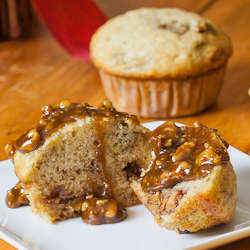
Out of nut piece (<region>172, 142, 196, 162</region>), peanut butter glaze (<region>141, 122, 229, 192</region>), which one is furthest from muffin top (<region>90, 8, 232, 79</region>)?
nut piece (<region>172, 142, 196, 162</region>)

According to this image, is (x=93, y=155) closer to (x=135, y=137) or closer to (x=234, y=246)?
(x=135, y=137)

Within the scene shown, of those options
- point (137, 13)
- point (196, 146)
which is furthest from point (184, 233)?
point (137, 13)

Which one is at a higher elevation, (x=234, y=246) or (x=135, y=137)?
(x=135, y=137)

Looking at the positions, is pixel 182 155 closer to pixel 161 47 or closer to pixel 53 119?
pixel 53 119

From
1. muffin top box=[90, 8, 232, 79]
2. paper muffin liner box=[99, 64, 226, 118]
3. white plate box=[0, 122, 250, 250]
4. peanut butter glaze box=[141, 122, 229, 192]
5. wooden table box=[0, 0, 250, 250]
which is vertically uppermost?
peanut butter glaze box=[141, 122, 229, 192]

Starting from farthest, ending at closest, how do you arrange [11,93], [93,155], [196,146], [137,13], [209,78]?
[11,93] → [137,13] → [209,78] → [93,155] → [196,146]

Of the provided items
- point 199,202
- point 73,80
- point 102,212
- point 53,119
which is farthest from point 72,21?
point 199,202

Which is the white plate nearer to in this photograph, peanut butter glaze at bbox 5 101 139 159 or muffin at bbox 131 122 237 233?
muffin at bbox 131 122 237 233

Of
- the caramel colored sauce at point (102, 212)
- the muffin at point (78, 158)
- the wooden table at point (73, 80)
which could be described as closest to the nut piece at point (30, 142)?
the muffin at point (78, 158)
